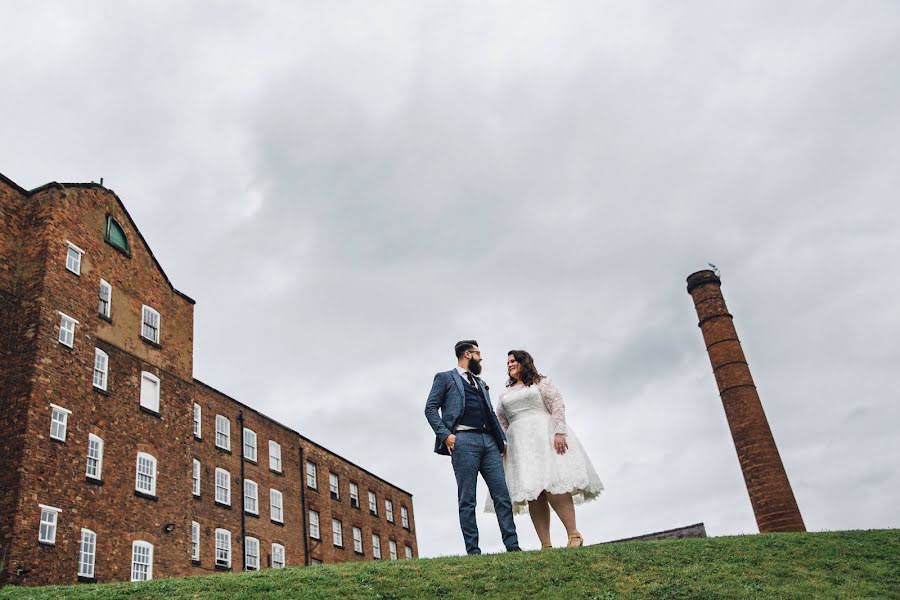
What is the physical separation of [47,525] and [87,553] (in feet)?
5.52

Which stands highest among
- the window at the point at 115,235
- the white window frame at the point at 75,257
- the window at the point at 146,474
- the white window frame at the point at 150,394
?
the window at the point at 115,235

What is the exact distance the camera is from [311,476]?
43.2 m

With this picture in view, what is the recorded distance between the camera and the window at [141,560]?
75.2ft

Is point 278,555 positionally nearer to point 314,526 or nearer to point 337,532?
point 314,526

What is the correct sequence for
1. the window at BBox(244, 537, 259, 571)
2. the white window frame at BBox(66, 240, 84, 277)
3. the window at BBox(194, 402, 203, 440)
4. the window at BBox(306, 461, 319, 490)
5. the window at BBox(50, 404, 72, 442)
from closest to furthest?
the window at BBox(50, 404, 72, 442), the white window frame at BBox(66, 240, 84, 277), the window at BBox(194, 402, 203, 440), the window at BBox(244, 537, 259, 571), the window at BBox(306, 461, 319, 490)

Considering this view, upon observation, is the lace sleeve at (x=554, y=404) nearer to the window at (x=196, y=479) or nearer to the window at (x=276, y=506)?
the window at (x=196, y=479)

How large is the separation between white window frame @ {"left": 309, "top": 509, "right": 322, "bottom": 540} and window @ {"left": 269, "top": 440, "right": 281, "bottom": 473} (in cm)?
380

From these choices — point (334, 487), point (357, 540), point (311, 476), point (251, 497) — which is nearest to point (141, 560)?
point (251, 497)

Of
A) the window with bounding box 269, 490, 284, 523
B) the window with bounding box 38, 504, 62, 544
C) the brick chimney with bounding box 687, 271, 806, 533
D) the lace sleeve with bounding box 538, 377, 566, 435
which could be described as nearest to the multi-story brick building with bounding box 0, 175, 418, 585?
the window with bounding box 38, 504, 62, 544

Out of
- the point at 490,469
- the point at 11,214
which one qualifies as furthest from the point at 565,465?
the point at 11,214

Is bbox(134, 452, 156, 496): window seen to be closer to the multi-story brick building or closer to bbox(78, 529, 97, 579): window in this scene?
the multi-story brick building

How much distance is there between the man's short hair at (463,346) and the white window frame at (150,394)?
62.4ft

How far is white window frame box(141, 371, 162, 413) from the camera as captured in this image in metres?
25.7

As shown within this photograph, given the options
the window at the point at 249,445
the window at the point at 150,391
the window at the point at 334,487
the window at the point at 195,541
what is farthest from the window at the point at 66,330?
the window at the point at 334,487
